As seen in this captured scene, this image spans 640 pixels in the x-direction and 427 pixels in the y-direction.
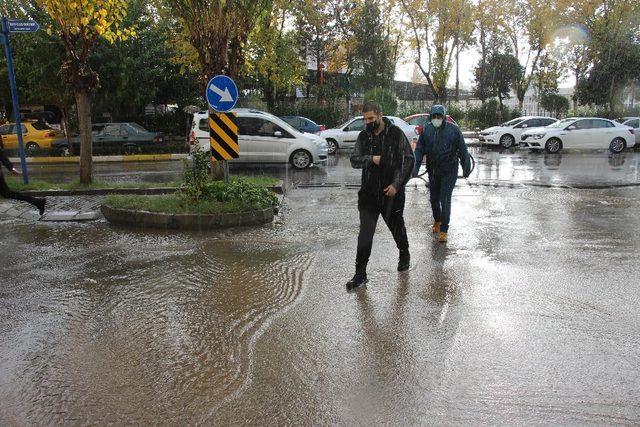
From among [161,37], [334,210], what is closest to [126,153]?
[161,37]

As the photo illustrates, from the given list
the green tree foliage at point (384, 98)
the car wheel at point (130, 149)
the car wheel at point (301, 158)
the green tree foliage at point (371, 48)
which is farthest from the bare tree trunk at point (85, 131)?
the green tree foliage at point (371, 48)

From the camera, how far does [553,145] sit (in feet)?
73.4

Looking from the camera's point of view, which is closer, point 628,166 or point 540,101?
point 628,166

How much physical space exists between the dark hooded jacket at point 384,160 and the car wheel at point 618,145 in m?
19.9

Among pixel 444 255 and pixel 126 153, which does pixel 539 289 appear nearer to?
pixel 444 255

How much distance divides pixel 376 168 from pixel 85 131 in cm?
830

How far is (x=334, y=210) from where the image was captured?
10.3m

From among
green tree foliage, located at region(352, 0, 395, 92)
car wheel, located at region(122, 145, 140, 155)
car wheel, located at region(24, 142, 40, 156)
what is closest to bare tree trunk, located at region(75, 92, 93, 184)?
car wheel, located at region(122, 145, 140, 155)

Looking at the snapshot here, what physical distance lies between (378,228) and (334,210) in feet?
6.21

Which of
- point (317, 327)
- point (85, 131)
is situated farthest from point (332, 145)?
point (317, 327)

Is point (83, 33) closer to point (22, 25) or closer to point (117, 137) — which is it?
point (22, 25)

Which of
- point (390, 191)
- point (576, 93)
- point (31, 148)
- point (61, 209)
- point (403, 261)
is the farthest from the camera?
point (576, 93)

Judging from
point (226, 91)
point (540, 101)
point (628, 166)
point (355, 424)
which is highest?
point (540, 101)

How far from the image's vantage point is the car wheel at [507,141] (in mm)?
25484
